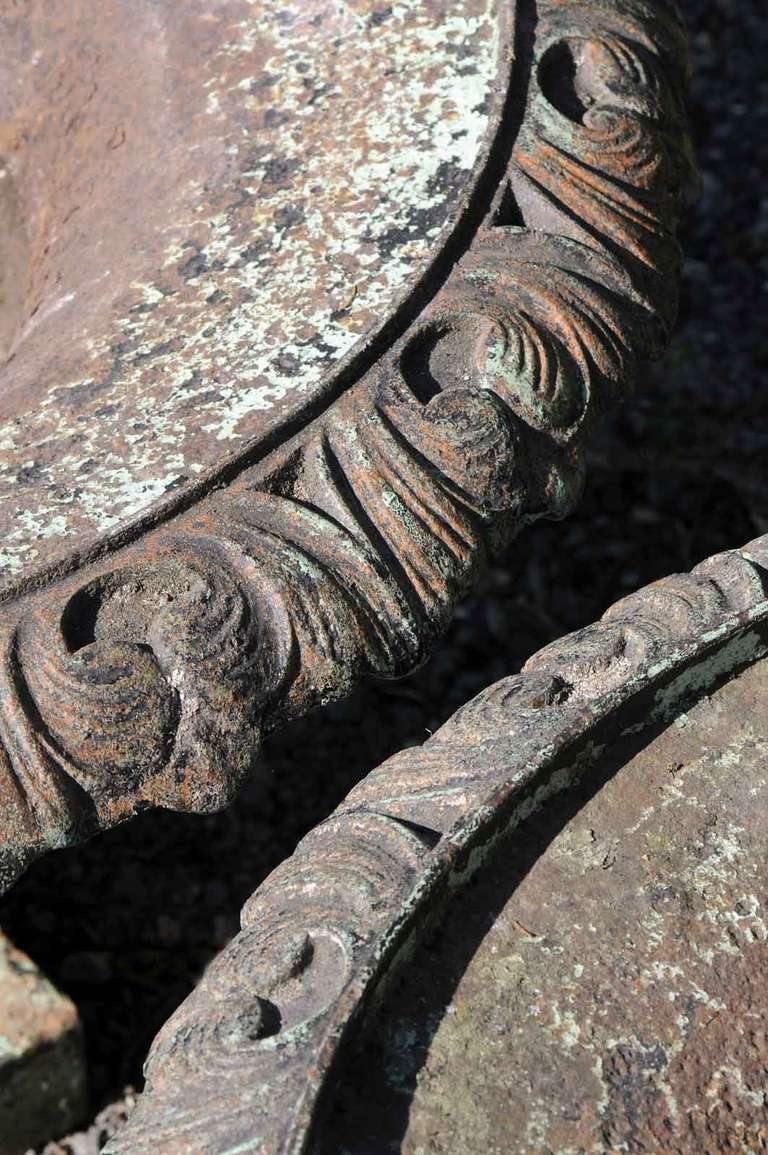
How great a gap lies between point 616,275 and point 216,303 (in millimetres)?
399

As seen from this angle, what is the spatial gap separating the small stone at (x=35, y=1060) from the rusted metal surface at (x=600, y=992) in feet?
3.04

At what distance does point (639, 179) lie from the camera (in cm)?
146

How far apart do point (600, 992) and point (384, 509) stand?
1.44 feet

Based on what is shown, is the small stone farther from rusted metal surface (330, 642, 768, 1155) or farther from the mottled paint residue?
rusted metal surface (330, 642, 768, 1155)

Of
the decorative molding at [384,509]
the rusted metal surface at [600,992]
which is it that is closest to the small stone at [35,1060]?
the decorative molding at [384,509]

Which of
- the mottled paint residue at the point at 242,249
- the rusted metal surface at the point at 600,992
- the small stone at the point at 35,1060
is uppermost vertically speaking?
the mottled paint residue at the point at 242,249

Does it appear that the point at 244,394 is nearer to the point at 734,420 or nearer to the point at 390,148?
the point at 390,148

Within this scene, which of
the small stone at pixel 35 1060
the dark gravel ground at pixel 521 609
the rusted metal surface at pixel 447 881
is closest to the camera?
the rusted metal surface at pixel 447 881

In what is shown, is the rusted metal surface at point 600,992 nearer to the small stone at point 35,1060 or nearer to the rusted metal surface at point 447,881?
the rusted metal surface at point 447,881

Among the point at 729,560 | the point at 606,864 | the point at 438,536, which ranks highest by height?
the point at 438,536

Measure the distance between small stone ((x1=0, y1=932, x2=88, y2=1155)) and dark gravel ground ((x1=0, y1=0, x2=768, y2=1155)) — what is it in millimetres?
50

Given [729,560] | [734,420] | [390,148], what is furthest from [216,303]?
[734,420]

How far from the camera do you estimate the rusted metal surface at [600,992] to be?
0.90m

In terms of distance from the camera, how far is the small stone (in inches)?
67.3
